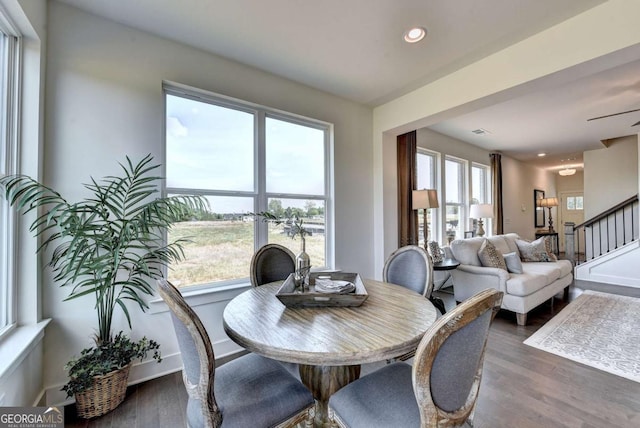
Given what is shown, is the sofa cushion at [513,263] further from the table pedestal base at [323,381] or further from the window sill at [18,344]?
the window sill at [18,344]

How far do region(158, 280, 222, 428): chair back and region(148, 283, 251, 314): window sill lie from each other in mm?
1325

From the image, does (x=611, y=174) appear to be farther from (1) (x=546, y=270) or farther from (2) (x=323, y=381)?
(2) (x=323, y=381)

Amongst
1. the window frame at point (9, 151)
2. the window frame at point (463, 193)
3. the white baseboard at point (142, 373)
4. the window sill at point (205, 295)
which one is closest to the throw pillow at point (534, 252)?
the window frame at point (463, 193)

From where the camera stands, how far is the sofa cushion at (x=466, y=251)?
11.9 ft

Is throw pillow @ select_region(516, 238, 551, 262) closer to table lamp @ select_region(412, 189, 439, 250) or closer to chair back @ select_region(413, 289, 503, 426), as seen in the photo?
table lamp @ select_region(412, 189, 439, 250)

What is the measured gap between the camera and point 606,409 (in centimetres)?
175

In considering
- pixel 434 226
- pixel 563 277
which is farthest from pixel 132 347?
pixel 563 277

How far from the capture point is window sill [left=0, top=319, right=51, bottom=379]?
1.36 meters

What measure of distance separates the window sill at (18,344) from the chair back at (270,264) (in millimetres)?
1304

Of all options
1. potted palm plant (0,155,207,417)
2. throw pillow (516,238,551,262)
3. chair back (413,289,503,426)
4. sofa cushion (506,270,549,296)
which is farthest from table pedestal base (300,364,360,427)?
throw pillow (516,238,551,262)

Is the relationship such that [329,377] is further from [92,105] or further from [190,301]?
[92,105]

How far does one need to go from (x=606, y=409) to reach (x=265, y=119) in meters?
3.54

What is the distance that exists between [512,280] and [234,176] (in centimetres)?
337

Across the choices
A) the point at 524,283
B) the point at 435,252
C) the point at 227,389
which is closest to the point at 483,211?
the point at 435,252
